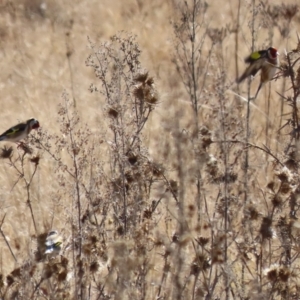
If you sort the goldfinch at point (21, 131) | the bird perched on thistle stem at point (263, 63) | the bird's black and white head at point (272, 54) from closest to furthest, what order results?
A: the bird perched on thistle stem at point (263, 63)
the bird's black and white head at point (272, 54)
the goldfinch at point (21, 131)

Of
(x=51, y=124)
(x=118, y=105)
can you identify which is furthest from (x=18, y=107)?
(x=118, y=105)

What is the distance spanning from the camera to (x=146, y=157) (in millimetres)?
5059

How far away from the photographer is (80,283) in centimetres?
513

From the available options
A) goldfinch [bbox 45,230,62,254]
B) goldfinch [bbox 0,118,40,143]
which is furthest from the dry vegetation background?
goldfinch [bbox 0,118,40,143]

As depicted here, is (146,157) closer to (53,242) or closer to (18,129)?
(53,242)

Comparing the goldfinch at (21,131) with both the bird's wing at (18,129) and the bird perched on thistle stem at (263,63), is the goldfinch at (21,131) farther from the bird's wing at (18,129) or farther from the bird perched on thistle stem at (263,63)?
the bird perched on thistle stem at (263,63)

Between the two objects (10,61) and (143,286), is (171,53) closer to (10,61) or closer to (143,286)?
(10,61)

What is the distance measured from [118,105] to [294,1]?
414 inches

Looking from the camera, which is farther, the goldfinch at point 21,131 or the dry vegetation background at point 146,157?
the goldfinch at point 21,131

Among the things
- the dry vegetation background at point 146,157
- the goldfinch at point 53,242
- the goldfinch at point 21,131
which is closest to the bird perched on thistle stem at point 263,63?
the dry vegetation background at point 146,157

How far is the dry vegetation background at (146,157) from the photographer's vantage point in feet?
15.6

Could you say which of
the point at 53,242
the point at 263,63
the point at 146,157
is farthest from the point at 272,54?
the point at 53,242

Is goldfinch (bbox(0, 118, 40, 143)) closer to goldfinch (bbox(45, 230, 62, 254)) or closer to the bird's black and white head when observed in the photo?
goldfinch (bbox(45, 230, 62, 254))

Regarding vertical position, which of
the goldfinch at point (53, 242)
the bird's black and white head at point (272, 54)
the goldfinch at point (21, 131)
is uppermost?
the bird's black and white head at point (272, 54)
